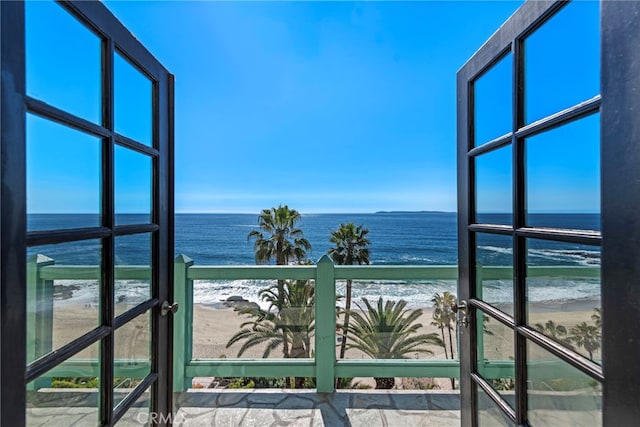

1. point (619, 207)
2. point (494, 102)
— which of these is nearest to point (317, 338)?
point (494, 102)

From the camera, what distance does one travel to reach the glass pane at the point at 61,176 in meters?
0.70

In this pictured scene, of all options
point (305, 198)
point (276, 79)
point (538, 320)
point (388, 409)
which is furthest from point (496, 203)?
point (305, 198)

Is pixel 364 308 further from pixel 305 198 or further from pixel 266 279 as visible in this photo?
pixel 305 198

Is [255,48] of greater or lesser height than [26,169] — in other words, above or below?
above

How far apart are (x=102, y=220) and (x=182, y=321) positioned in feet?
6.18

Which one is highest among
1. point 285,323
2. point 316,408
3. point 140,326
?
point 140,326

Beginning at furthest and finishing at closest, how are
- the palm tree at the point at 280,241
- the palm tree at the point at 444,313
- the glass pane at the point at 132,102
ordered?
the palm tree at the point at 280,241
the palm tree at the point at 444,313
the glass pane at the point at 132,102

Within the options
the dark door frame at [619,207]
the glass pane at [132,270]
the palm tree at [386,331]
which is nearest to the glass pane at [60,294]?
the glass pane at [132,270]

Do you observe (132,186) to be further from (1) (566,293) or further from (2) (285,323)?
(2) (285,323)

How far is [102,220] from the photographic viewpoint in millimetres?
925

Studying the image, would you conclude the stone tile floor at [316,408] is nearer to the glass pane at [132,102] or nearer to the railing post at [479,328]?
the railing post at [479,328]

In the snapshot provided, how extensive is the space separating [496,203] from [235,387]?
241 cm

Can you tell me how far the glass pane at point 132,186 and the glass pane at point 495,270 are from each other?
4.41 feet

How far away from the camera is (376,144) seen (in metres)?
23.7
